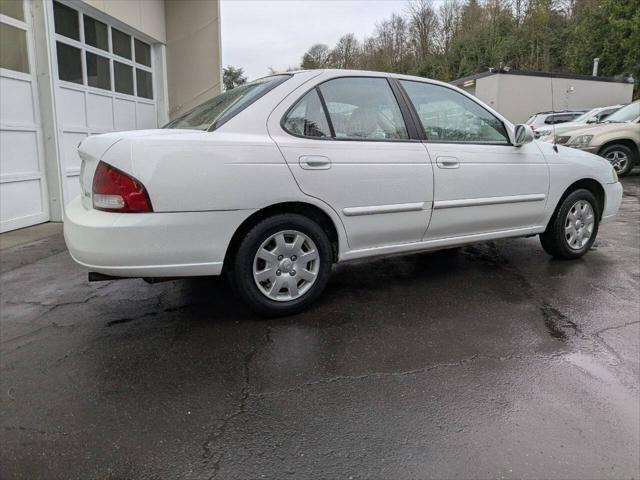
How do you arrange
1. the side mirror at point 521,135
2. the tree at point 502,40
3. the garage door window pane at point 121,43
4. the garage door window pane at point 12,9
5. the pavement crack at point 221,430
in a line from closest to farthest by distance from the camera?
the pavement crack at point 221,430, the side mirror at point 521,135, the garage door window pane at point 12,9, the garage door window pane at point 121,43, the tree at point 502,40

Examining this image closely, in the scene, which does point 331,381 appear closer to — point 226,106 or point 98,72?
point 226,106

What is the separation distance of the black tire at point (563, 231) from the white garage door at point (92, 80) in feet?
20.7

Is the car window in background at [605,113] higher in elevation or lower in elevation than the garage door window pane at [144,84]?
lower

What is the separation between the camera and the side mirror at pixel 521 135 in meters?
4.20

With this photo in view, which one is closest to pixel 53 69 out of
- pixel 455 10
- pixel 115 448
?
pixel 115 448

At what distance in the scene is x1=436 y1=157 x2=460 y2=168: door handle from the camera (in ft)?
12.4

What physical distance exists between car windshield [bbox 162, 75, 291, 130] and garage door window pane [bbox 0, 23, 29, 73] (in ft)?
12.8

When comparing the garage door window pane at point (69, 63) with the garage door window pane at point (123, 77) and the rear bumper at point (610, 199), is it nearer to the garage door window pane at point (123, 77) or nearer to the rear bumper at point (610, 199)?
the garage door window pane at point (123, 77)

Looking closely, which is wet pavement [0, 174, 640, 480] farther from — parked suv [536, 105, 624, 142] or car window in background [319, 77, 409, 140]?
parked suv [536, 105, 624, 142]

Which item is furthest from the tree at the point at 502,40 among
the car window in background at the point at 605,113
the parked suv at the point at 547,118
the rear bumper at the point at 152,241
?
the rear bumper at the point at 152,241

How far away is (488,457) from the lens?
2051 mm

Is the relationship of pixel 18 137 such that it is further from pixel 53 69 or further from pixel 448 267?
pixel 448 267

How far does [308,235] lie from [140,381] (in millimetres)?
1373

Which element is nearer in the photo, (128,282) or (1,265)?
(128,282)
